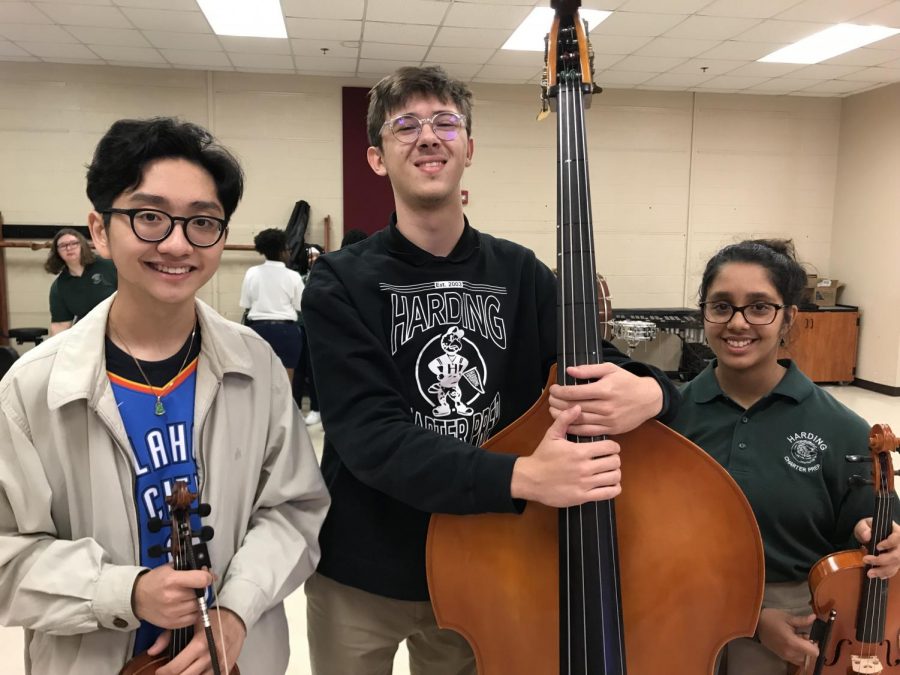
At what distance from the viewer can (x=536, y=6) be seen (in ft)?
16.3

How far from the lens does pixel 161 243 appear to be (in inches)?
42.6

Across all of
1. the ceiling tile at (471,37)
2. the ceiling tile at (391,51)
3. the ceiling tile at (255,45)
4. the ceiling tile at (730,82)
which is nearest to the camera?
the ceiling tile at (471,37)

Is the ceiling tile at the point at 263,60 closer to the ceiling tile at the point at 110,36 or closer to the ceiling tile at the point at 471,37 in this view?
the ceiling tile at the point at 110,36

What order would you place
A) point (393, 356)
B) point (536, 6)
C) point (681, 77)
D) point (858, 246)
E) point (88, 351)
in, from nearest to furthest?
1. point (88, 351)
2. point (393, 356)
3. point (536, 6)
4. point (681, 77)
5. point (858, 246)

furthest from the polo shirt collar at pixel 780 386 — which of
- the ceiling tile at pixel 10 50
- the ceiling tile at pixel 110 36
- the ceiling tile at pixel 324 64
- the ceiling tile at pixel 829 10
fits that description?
the ceiling tile at pixel 10 50

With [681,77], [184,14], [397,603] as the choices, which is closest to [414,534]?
[397,603]

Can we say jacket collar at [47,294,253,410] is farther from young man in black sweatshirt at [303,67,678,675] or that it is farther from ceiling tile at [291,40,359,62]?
ceiling tile at [291,40,359,62]

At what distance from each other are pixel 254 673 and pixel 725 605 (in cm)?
85

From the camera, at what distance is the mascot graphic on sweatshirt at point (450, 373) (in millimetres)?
1241

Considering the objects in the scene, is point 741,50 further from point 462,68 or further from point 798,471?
point 798,471

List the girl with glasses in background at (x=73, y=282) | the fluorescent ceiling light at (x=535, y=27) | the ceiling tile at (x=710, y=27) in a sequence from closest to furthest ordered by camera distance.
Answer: the girl with glasses in background at (x=73, y=282) < the fluorescent ceiling light at (x=535, y=27) < the ceiling tile at (x=710, y=27)

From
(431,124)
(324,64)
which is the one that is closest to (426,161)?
(431,124)

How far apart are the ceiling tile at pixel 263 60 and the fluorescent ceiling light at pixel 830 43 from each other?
4.69 meters

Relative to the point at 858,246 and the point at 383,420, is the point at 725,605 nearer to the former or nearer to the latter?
the point at 383,420
